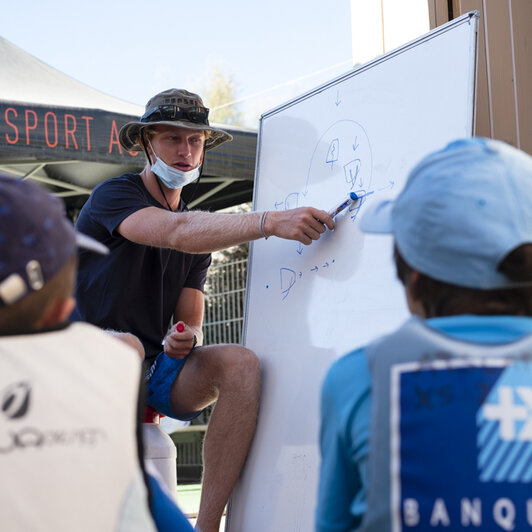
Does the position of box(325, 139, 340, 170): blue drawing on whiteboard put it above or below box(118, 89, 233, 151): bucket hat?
below

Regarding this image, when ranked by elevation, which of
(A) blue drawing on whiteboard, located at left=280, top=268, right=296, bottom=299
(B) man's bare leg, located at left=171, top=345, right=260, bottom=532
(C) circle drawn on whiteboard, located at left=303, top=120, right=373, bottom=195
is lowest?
(B) man's bare leg, located at left=171, top=345, right=260, bottom=532

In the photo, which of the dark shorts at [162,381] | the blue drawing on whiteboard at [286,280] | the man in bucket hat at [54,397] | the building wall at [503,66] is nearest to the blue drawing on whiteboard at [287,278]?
the blue drawing on whiteboard at [286,280]

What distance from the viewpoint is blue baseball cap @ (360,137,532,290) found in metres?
1.02

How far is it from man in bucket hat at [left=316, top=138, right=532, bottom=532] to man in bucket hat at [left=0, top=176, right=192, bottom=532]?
0.93 feet

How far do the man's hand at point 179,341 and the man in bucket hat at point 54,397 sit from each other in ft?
4.75

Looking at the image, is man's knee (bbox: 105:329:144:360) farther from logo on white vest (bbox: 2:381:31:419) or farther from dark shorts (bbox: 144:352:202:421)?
logo on white vest (bbox: 2:381:31:419)

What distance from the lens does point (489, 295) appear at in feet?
3.41

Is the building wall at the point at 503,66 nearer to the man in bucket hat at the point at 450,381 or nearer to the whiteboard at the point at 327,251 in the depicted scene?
the whiteboard at the point at 327,251

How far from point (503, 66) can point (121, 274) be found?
54.7 inches

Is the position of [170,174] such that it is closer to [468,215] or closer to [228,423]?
[228,423]

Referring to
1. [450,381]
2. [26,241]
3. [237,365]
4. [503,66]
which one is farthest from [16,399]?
[503,66]

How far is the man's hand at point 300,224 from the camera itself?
2225mm

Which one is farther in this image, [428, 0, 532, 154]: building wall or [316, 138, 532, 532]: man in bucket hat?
[428, 0, 532, 154]: building wall

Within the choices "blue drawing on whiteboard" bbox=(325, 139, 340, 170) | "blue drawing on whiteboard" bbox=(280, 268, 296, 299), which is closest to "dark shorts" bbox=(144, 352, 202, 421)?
"blue drawing on whiteboard" bbox=(280, 268, 296, 299)
